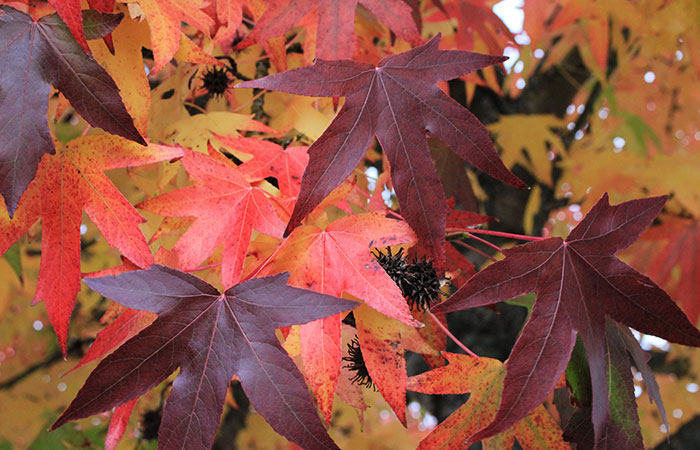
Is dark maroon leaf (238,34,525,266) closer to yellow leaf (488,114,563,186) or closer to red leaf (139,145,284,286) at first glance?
red leaf (139,145,284,286)

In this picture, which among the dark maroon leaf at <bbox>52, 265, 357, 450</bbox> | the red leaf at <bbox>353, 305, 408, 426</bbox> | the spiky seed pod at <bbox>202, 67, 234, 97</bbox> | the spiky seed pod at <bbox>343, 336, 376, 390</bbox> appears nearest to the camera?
the dark maroon leaf at <bbox>52, 265, 357, 450</bbox>

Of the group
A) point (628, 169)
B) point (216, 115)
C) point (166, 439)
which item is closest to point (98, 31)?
point (216, 115)

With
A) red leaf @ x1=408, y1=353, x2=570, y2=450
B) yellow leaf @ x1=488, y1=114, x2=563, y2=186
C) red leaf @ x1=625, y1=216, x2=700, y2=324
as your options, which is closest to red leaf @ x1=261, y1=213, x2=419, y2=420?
red leaf @ x1=408, y1=353, x2=570, y2=450

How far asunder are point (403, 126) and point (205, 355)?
1.22 feet

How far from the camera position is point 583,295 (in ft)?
2.32

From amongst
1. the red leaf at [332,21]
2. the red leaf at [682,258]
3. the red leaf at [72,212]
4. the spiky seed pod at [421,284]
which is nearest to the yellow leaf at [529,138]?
the red leaf at [682,258]

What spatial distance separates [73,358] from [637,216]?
2.42 m

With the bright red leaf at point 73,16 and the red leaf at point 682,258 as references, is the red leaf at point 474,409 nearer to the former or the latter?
the bright red leaf at point 73,16

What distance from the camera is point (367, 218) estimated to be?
0.76 metres

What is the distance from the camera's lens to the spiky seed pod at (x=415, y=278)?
79 centimetres

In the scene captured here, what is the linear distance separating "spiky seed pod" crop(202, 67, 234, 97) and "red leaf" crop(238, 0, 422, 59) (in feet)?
0.85

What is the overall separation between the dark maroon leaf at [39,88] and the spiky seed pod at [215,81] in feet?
1.31

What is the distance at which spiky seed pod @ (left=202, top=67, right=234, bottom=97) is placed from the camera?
3.71ft

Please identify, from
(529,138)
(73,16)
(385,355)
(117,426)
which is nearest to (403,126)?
(385,355)
